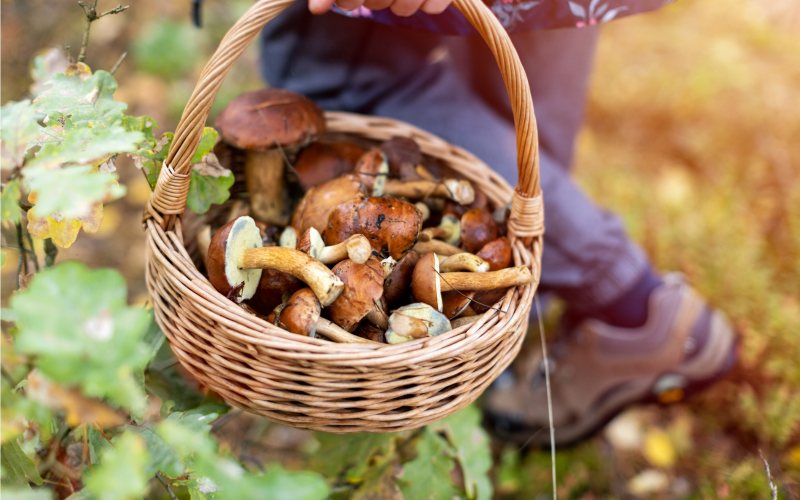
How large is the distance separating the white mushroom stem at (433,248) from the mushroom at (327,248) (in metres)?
0.22

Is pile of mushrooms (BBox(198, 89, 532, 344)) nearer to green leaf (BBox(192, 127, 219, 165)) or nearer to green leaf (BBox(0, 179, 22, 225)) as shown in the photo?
green leaf (BBox(192, 127, 219, 165))

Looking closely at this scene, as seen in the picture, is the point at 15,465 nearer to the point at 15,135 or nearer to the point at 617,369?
the point at 15,135

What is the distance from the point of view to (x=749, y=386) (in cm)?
227

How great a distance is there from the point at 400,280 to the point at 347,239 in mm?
153

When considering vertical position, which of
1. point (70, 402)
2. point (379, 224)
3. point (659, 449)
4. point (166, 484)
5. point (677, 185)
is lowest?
point (659, 449)

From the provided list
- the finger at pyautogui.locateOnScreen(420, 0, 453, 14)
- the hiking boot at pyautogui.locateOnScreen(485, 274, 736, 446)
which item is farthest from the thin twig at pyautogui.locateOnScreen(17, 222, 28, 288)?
the hiking boot at pyautogui.locateOnScreen(485, 274, 736, 446)

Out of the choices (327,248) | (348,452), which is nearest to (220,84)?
(327,248)

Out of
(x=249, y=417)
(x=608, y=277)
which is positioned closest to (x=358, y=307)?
(x=608, y=277)

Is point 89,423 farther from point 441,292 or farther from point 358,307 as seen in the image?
point 441,292

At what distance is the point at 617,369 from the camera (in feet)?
7.22

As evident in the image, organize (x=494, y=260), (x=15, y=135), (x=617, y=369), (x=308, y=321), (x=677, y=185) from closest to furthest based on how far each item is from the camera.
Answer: (x=15, y=135) → (x=308, y=321) → (x=494, y=260) → (x=617, y=369) → (x=677, y=185)

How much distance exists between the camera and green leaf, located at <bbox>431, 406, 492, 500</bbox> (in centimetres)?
157

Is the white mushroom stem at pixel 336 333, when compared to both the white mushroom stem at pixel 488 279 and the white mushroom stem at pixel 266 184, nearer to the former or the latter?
the white mushroom stem at pixel 488 279

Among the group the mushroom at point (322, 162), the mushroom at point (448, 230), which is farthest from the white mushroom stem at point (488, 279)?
the mushroom at point (322, 162)
